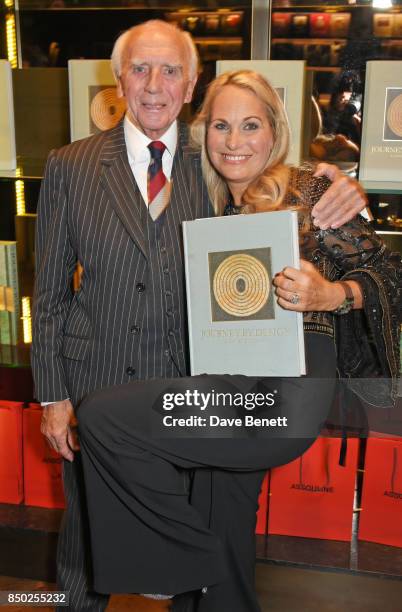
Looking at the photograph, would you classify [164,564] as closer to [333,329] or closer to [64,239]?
[333,329]

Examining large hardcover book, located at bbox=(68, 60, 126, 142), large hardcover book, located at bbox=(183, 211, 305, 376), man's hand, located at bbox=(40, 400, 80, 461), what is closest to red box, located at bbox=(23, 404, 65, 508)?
man's hand, located at bbox=(40, 400, 80, 461)

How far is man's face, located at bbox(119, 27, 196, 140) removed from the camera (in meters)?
1.36

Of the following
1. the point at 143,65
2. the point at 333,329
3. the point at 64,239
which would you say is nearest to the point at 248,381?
the point at 333,329

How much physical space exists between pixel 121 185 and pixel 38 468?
1100 mm

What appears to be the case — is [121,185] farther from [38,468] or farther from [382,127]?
[38,468]

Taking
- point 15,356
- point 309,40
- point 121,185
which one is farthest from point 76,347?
point 309,40

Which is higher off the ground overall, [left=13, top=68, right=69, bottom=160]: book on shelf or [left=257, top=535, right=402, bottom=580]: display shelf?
[left=13, top=68, right=69, bottom=160]: book on shelf

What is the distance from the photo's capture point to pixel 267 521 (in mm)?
2012

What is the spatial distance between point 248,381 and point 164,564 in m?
0.38

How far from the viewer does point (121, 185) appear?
140 centimetres

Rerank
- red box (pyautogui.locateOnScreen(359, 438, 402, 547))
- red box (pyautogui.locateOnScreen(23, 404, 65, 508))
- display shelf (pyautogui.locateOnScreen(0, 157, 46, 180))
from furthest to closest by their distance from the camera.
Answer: red box (pyautogui.locateOnScreen(23, 404, 65, 508)) < red box (pyautogui.locateOnScreen(359, 438, 402, 547)) < display shelf (pyautogui.locateOnScreen(0, 157, 46, 180))

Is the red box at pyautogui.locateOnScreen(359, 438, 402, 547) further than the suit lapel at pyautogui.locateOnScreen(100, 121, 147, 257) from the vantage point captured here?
Yes

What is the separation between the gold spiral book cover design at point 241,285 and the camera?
4.10 ft

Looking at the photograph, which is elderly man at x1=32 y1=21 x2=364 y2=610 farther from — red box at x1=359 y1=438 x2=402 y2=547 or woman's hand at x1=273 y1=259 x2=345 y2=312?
red box at x1=359 y1=438 x2=402 y2=547
